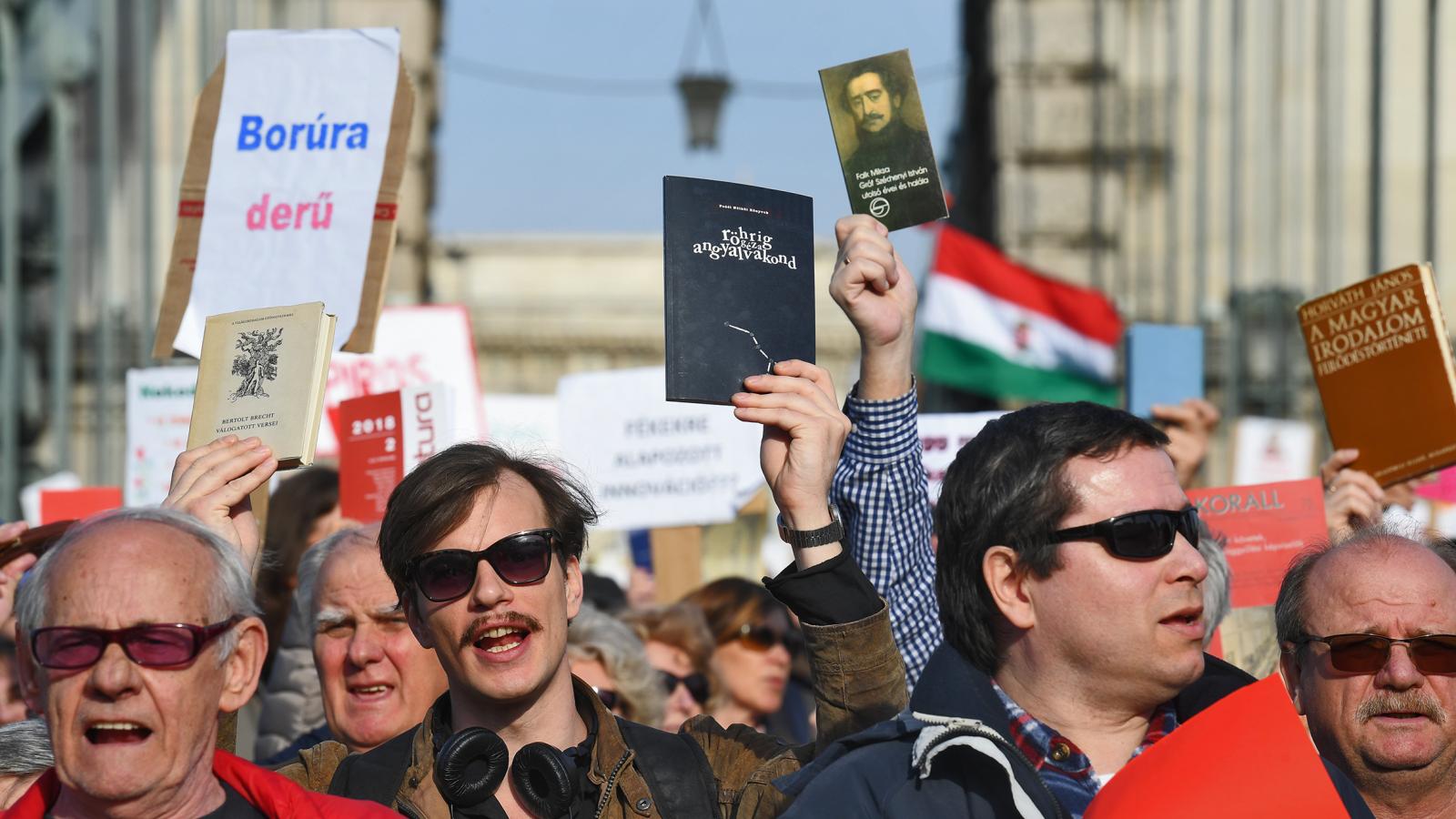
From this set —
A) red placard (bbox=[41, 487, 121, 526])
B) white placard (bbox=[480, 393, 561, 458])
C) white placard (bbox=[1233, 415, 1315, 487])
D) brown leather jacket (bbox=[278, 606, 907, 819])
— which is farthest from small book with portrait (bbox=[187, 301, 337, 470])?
white placard (bbox=[1233, 415, 1315, 487])

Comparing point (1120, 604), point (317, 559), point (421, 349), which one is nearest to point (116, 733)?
point (1120, 604)

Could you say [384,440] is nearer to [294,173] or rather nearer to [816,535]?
[294,173]

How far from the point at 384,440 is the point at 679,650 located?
3.46 feet

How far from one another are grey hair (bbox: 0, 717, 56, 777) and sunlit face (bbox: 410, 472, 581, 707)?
608 millimetres

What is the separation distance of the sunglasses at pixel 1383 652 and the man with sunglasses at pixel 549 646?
661mm

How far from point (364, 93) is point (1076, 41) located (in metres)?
10.4

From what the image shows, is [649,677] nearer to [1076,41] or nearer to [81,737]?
[81,737]

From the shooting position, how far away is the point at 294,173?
15.5 ft

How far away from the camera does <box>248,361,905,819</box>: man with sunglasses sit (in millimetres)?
2930

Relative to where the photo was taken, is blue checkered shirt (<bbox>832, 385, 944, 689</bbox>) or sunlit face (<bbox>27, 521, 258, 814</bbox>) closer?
sunlit face (<bbox>27, 521, 258, 814</bbox>)

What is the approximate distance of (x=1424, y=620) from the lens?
10.1ft

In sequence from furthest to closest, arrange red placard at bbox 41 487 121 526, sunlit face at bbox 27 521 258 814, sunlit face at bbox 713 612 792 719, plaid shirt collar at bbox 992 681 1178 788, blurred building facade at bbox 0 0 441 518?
blurred building facade at bbox 0 0 441 518
sunlit face at bbox 713 612 792 719
red placard at bbox 41 487 121 526
plaid shirt collar at bbox 992 681 1178 788
sunlit face at bbox 27 521 258 814

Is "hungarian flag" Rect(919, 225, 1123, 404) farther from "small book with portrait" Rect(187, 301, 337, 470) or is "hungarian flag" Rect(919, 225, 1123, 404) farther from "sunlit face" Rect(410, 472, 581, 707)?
"sunlit face" Rect(410, 472, 581, 707)

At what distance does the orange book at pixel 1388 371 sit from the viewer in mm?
4590
